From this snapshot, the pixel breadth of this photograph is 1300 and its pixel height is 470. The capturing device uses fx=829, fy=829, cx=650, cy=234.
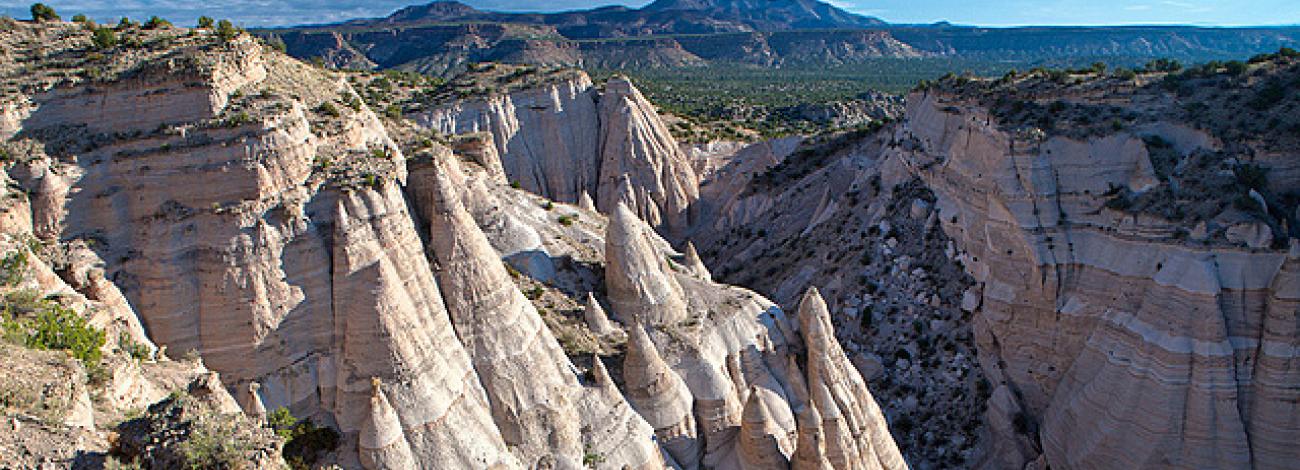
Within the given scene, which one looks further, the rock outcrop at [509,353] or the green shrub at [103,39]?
the green shrub at [103,39]

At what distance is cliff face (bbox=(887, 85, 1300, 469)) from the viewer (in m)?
27.2

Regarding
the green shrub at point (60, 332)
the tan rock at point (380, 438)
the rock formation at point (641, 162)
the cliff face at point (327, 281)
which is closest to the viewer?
→ the green shrub at point (60, 332)

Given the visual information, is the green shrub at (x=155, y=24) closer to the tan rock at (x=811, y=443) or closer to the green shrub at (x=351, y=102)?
the green shrub at (x=351, y=102)

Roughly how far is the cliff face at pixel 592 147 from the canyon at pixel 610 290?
13.7 meters

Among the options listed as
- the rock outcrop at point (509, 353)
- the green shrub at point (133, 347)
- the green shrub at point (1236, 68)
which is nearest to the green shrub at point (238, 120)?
the rock outcrop at point (509, 353)

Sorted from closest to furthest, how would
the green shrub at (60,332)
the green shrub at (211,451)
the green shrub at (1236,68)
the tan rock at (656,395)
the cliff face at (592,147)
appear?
the green shrub at (211,451) → the green shrub at (60,332) → the tan rock at (656,395) → the green shrub at (1236,68) → the cliff face at (592,147)

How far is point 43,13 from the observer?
28.7m

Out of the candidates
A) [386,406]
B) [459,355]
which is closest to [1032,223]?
[459,355]

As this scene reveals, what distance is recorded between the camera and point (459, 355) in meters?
20.3

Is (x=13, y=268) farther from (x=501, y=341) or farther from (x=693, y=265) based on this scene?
(x=693, y=265)

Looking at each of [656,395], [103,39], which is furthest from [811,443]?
[103,39]

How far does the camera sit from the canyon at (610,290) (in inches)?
703

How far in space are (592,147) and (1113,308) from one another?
115 feet

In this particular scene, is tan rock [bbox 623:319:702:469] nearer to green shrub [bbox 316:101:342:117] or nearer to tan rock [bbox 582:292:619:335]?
tan rock [bbox 582:292:619:335]
